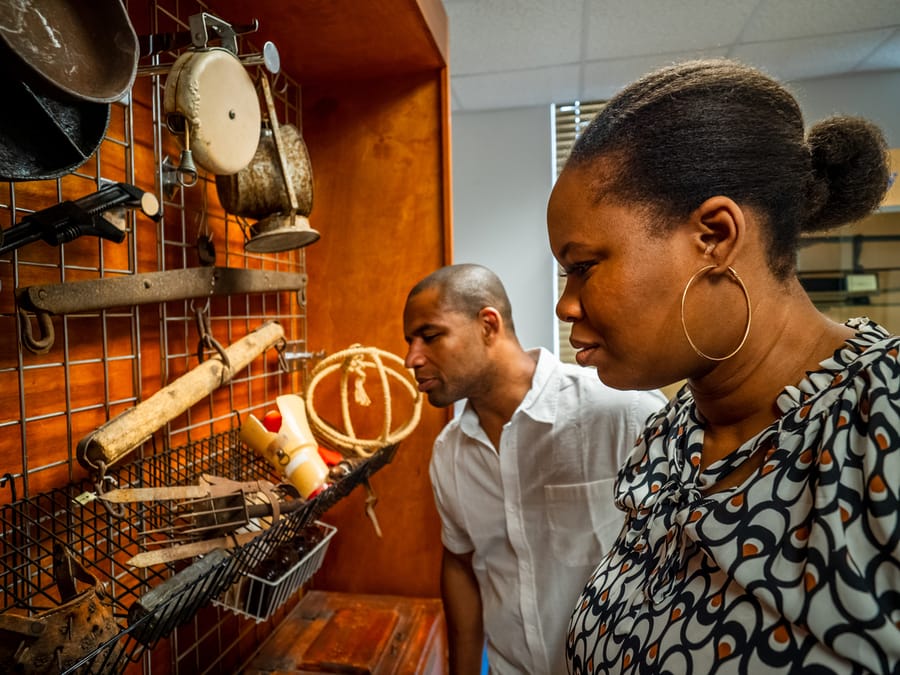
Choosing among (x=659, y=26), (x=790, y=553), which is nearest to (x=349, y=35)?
(x=790, y=553)

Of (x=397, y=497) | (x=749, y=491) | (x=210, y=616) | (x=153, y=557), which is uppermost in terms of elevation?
(x=749, y=491)

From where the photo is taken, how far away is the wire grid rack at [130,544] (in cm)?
68

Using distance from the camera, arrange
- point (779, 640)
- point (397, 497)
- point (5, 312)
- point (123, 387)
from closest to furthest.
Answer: point (779, 640) < point (5, 312) < point (123, 387) < point (397, 497)

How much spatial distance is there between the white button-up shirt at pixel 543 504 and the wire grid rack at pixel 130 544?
311mm

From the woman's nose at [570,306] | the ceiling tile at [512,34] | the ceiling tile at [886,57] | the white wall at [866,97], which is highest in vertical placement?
the ceiling tile at [886,57]

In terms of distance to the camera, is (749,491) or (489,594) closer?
(749,491)

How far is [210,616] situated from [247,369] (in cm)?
55

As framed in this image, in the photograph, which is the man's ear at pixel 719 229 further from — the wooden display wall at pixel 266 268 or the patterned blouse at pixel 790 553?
the wooden display wall at pixel 266 268

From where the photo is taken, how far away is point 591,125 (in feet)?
2.24

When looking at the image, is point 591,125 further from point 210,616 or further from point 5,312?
point 210,616

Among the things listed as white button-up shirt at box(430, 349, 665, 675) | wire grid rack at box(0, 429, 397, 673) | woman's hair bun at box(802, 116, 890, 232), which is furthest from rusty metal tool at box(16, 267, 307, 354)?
woman's hair bun at box(802, 116, 890, 232)

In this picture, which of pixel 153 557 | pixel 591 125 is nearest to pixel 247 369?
pixel 153 557

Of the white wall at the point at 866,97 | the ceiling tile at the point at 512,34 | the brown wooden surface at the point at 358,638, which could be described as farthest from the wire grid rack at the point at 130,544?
the white wall at the point at 866,97

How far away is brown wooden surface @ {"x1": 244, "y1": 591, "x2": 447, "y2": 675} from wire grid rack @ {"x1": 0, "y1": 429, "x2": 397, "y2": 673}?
40 cm
